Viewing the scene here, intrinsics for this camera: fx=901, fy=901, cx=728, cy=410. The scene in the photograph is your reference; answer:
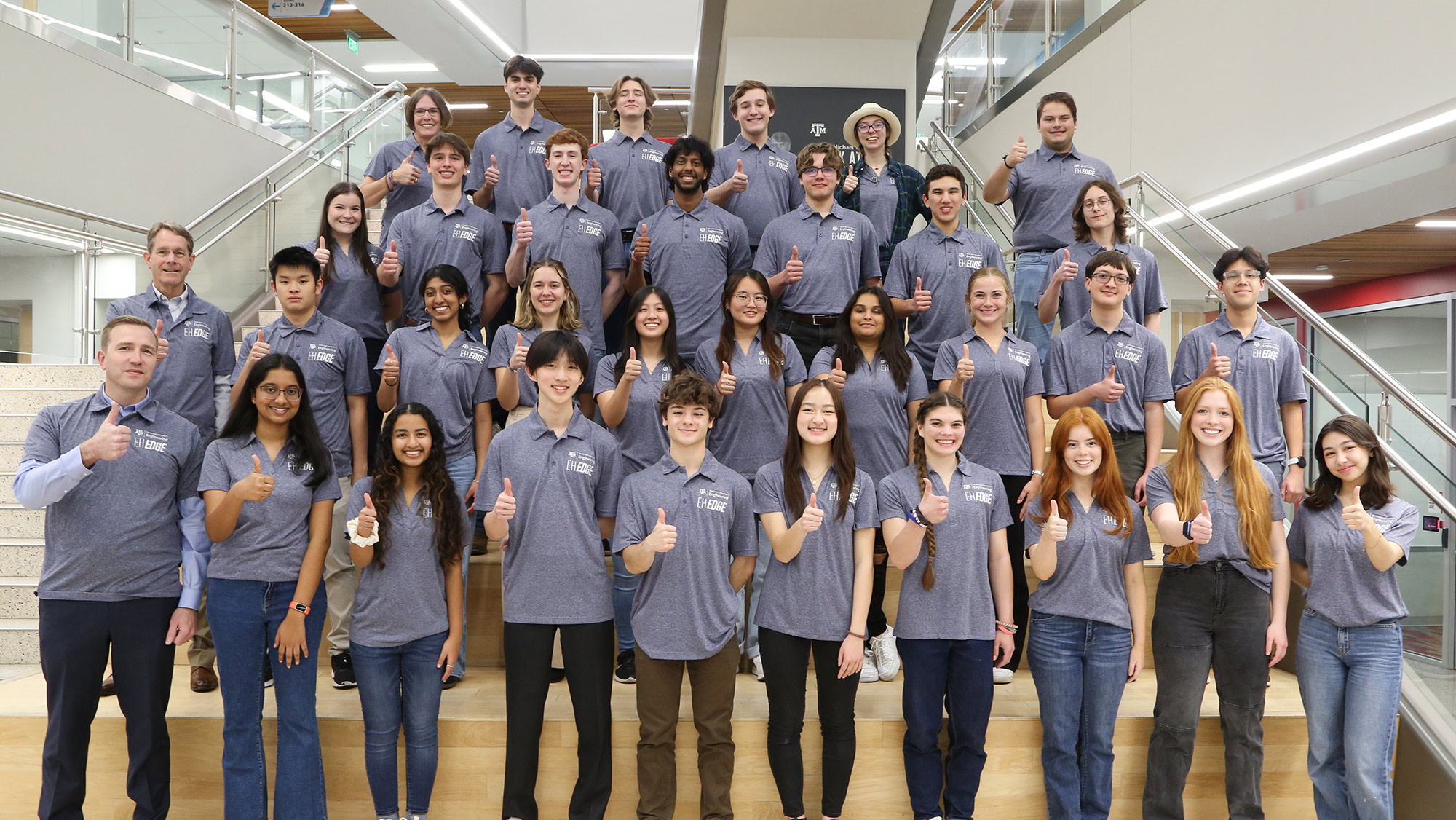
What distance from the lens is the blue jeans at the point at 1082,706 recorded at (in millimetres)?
3137

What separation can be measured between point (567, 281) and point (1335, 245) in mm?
6993

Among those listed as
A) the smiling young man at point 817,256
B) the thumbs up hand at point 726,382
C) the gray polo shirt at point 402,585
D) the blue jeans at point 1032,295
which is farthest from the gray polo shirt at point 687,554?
the blue jeans at point 1032,295

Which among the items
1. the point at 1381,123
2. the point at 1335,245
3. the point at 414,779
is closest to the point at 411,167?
the point at 414,779

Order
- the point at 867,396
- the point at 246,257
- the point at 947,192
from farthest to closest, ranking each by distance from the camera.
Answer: the point at 246,257, the point at 947,192, the point at 867,396

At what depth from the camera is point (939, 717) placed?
3148 mm

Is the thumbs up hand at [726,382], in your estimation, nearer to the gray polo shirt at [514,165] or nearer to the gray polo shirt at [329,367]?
the gray polo shirt at [329,367]

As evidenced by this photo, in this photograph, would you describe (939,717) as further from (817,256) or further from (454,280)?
(454,280)

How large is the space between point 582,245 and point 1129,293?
2489 millimetres

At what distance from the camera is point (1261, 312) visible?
389 centimetres

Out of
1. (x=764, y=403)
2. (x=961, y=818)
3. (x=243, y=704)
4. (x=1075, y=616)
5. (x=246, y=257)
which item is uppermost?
(x=246, y=257)

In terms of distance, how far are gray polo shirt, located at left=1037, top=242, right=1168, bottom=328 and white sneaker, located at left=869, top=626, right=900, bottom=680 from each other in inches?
64.0

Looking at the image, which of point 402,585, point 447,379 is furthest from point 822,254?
point 402,585

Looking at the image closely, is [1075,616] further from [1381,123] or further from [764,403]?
[1381,123]

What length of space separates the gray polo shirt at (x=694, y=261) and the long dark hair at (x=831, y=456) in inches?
36.0
